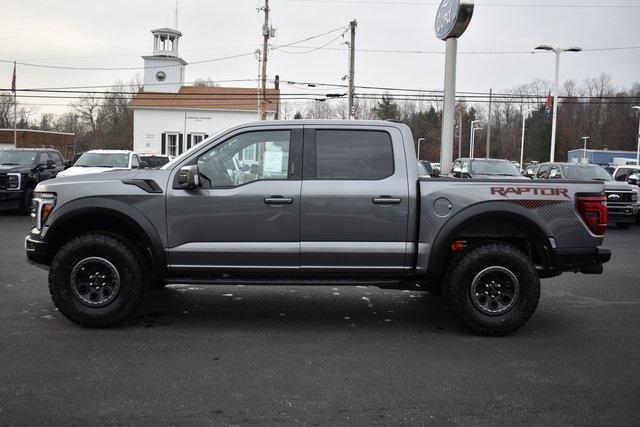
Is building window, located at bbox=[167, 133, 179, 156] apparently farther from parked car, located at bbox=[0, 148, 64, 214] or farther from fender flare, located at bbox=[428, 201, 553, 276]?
fender flare, located at bbox=[428, 201, 553, 276]

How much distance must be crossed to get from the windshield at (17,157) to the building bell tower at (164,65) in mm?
37841

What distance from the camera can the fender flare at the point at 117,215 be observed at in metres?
5.62

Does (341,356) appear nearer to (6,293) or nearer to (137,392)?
(137,392)

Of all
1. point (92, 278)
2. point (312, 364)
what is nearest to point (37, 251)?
point (92, 278)

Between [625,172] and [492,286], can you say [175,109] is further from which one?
[492,286]

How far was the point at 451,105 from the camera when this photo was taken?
1095 centimetres

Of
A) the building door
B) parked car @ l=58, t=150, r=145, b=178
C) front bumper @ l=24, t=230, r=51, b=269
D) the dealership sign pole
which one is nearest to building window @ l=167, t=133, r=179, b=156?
parked car @ l=58, t=150, r=145, b=178

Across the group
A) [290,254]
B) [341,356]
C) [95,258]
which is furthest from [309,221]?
[95,258]

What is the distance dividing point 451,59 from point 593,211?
6.08 m

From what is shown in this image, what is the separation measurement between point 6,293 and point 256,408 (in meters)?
4.78

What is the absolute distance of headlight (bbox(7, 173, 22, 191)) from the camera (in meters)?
16.0

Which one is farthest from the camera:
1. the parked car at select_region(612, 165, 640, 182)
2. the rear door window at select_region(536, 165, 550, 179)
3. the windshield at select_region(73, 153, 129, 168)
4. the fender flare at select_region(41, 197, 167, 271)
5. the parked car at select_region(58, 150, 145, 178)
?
the parked car at select_region(612, 165, 640, 182)

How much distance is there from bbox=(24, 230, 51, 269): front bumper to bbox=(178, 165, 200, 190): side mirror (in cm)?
149

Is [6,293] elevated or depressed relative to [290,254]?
depressed
